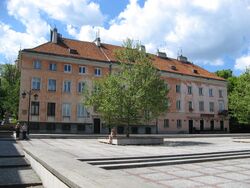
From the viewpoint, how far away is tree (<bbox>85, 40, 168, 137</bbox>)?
25.4 metres

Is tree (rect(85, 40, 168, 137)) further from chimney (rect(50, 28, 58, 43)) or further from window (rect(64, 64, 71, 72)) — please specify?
chimney (rect(50, 28, 58, 43))

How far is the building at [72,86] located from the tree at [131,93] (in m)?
13.1

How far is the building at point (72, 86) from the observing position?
135ft

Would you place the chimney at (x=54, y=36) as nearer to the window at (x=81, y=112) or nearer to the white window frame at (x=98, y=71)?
the white window frame at (x=98, y=71)

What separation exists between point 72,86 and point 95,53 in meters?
6.64

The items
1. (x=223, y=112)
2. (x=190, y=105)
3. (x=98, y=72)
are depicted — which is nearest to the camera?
(x=98, y=72)

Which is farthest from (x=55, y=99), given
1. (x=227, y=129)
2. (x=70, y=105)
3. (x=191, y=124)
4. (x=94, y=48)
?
(x=227, y=129)

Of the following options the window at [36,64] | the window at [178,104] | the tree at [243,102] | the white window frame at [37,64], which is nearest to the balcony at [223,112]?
the window at [178,104]

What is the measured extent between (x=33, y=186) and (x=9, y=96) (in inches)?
1877

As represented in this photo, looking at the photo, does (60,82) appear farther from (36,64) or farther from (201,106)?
(201,106)

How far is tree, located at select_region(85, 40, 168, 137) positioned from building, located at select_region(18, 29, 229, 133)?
13098mm

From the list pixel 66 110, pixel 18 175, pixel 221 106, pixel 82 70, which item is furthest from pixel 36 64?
pixel 221 106

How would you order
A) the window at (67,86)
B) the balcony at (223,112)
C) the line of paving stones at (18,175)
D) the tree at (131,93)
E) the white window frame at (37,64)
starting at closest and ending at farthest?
the line of paving stones at (18,175), the tree at (131,93), the white window frame at (37,64), the window at (67,86), the balcony at (223,112)

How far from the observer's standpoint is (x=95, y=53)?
47.1 m
